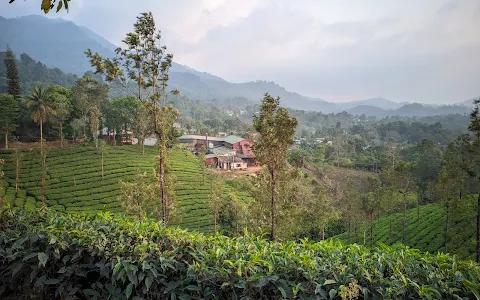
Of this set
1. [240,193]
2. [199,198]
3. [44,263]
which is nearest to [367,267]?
[44,263]

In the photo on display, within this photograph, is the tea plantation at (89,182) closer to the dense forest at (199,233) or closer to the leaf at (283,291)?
the dense forest at (199,233)

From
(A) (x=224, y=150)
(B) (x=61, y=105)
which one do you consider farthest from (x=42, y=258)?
(A) (x=224, y=150)

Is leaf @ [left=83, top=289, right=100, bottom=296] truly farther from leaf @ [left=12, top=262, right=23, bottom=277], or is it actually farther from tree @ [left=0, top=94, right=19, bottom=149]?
tree @ [left=0, top=94, right=19, bottom=149]

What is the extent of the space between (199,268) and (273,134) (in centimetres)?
607

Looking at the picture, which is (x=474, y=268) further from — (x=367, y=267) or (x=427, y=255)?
(x=367, y=267)

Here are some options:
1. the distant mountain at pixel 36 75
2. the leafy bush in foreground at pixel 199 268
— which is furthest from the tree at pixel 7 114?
the distant mountain at pixel 36 75

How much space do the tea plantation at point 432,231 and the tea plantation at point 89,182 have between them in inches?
495

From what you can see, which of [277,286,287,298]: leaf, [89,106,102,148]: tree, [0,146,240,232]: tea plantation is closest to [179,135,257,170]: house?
[0,146,240,232]: tea plantation

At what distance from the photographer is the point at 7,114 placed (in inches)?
1243

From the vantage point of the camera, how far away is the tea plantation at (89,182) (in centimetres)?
2159

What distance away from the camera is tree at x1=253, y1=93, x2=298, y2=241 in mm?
8125

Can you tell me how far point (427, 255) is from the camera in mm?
2602

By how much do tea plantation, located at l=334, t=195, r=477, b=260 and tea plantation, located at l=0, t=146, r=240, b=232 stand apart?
41.3 ft

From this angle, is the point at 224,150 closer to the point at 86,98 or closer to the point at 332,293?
the point at 86,98
